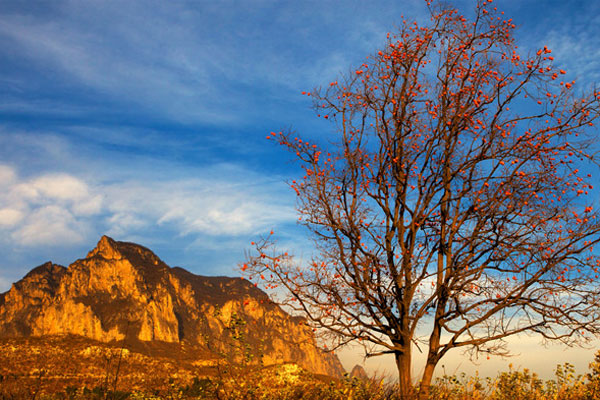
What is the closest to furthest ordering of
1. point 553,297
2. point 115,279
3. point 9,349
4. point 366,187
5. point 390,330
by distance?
1. point 553,297
2. point 390,330
3. point 366,187
4. point 9,349
5. point 115,279

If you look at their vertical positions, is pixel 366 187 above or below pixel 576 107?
below

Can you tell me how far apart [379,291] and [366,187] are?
2.95 m

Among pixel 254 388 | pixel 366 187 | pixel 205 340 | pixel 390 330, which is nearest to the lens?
pixel 205 340

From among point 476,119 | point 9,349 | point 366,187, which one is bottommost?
point 9,349

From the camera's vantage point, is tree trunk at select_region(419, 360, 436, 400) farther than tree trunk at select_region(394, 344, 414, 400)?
No

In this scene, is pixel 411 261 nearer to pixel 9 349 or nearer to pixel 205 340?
pixel 205 340

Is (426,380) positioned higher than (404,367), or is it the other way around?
(404,367)

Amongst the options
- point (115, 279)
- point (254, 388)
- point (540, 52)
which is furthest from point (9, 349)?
point (115, 279)

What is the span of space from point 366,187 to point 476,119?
346 centimetres

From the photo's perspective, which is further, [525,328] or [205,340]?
[525,328]

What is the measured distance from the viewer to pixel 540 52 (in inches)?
484

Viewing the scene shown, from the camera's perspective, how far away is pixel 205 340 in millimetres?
9203

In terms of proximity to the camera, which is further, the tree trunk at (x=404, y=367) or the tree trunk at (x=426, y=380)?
the tree trunk at (x=404, y=367)

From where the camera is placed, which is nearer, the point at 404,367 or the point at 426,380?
the point at 426,380
